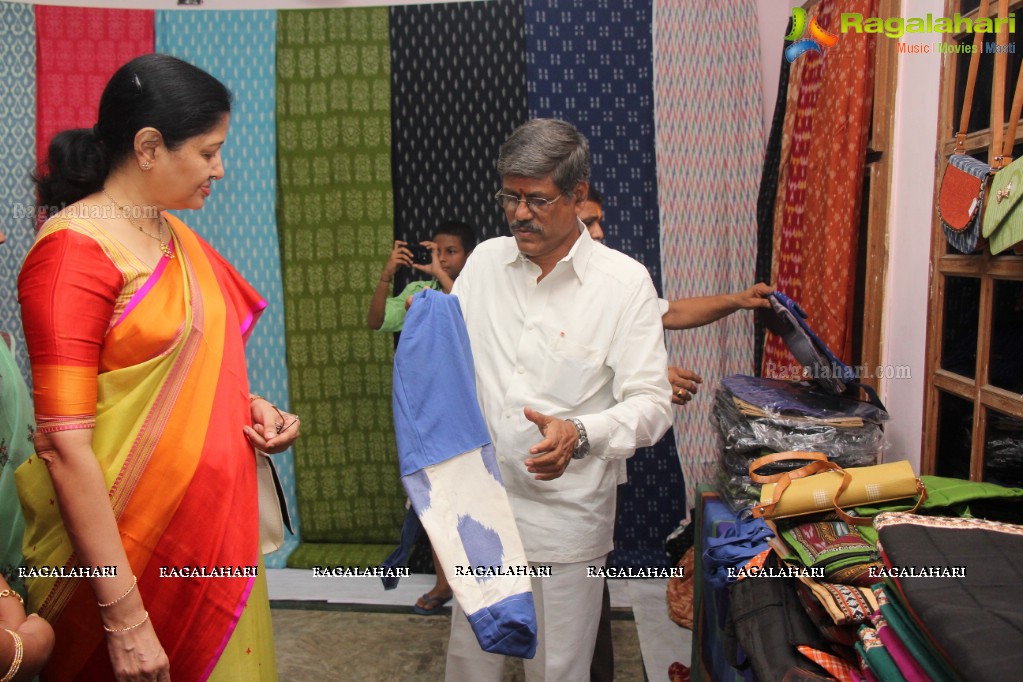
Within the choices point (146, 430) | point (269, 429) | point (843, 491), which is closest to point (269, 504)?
point (269, 429)

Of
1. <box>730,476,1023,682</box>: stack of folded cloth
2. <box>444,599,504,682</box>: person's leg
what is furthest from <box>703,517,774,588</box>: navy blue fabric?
<box>444,599,504,682</box>: person's leg

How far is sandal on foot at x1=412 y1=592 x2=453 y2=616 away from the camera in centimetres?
321

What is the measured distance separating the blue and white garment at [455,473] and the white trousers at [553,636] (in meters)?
0.32

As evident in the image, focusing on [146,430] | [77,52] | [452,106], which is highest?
[77,52]

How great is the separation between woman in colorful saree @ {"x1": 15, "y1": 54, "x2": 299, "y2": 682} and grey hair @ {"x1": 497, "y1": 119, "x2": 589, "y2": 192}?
63cm

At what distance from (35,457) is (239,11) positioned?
2.84m

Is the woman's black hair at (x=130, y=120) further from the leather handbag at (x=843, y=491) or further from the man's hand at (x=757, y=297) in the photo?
the man's hand at (x=757, y=297)

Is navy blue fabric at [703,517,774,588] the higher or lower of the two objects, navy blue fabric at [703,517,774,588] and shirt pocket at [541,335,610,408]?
the lower

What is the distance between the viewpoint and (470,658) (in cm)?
177

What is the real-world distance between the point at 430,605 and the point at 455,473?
6.30 feet

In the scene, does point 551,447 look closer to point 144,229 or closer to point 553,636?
point 553,636

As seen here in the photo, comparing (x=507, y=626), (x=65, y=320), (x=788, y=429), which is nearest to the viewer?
(x=65, y=320)

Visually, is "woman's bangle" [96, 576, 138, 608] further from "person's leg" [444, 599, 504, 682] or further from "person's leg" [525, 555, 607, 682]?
"person's leg" [525, 555, 607, 682]

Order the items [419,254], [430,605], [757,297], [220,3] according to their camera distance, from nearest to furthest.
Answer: [757,297] → [430,605] → [419,254] → [220,3]
